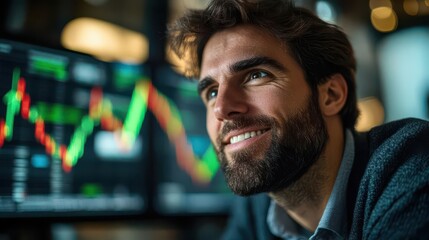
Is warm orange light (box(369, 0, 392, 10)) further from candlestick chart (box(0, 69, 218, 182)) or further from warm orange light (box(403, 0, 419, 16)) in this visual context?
candlestick chart (box(0, 69, 218, 182))

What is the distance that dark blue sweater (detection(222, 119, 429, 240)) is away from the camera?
2.10 feet

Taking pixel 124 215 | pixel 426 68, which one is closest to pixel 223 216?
pixel 124 215

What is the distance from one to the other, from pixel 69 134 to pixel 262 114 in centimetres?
55

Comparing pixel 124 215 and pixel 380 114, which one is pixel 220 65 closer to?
pixel 124 215

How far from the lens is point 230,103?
2.95 feet

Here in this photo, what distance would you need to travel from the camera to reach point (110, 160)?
46.2 inches

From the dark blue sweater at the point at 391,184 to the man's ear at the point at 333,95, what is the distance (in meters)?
0.10

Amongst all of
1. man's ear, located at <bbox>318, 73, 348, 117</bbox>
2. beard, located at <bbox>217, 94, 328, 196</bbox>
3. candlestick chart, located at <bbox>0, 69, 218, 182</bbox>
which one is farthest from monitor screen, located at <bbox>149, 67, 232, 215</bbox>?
man's ear, located at <bbox>318, 73, 348, 117</bbox>

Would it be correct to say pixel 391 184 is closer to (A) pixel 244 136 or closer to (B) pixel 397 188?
(B) pixel 397 188

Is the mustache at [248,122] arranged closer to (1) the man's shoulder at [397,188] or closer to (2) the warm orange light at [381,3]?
(1) the man's shoulder at [397,188]

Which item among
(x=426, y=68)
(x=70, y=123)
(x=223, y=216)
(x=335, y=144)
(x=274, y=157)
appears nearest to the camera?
(x=274, y=157)

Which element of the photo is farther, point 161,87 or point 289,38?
point 161,87

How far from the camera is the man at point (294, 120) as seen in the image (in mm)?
873

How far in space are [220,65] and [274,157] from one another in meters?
0.26
